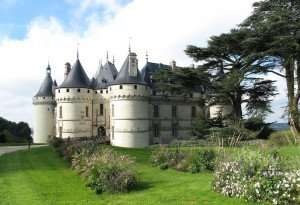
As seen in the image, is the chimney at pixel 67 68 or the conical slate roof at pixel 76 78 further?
the chimney at pixel 67 68

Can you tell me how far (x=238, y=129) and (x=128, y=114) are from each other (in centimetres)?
1376

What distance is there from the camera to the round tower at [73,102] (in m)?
40.4

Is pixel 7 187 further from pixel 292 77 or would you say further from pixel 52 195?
pixel 292 77

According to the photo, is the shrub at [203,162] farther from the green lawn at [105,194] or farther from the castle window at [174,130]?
the castle window at [174,130]

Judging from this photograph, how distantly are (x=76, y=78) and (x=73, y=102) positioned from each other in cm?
237

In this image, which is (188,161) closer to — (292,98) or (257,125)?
(292,98)

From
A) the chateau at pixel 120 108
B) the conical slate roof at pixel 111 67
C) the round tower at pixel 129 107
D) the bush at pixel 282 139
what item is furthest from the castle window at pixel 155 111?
the bush at pixel 282 139

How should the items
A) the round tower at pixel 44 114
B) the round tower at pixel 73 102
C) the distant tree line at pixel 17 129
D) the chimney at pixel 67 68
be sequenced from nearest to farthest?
the round tower at pixel 73 102 → the chimney at pixel 67 68 → the round tower at pixel 44 114 → the distant tree line at pixel 17 129

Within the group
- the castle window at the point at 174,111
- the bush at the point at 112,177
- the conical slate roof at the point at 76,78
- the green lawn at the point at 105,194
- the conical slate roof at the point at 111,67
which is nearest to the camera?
the green lawn at the point at 105,194

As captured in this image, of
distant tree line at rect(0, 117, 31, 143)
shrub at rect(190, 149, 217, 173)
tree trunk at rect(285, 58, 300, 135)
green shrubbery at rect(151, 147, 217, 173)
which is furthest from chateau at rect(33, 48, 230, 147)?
shrub at rect(190, 149, 217, 173)

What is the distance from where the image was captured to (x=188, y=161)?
15.3 metres

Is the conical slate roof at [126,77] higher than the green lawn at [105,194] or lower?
higher

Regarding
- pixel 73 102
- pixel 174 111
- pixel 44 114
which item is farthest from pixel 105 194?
pixel 44 114

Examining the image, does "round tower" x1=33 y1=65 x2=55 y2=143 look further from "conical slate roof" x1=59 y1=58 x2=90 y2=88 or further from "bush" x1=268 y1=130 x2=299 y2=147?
"bush" x1=268 y1=130 x2=299 y2=147
